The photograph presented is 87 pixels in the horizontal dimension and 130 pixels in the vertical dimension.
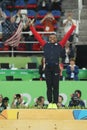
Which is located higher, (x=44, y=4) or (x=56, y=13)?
(x=44, y=4)

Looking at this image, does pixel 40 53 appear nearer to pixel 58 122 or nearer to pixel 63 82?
pixel 63 82

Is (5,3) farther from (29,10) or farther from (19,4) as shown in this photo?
(29,10)

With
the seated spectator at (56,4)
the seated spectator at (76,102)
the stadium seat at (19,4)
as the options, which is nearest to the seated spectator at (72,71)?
the seated spectator at (76,102)

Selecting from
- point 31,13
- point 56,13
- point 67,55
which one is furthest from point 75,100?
point 31,13

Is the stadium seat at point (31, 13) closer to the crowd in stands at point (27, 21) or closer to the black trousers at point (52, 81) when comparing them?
the crowd in stands at point (27, 21)

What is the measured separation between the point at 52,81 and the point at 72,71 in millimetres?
5443

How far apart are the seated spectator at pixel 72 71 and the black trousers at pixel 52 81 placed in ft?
17.5

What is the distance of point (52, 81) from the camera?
16078 mm

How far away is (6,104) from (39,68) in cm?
362

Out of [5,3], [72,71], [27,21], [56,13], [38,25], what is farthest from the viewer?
[5,3]

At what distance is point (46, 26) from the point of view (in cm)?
2464

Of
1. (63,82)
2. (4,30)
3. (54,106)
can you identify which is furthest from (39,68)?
(54,106)

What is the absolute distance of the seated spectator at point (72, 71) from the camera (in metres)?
21.4

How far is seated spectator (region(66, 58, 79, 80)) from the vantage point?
842 inches
